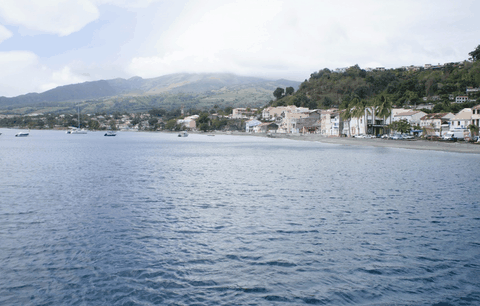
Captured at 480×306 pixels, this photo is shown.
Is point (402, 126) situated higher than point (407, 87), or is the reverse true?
point (407, 87)

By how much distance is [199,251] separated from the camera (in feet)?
44.5

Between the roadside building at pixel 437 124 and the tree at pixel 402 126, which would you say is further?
the tree at pixel 402 126

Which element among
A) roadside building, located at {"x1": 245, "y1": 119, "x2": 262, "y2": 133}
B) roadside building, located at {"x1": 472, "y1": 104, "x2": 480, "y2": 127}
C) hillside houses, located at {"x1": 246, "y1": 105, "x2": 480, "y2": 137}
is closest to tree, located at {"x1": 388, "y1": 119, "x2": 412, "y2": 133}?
hillside houses, located at {"x1": 246, "y1": 105, "x2": 480, "y2": 137}

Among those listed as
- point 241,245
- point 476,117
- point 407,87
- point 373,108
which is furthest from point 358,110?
point 241,245

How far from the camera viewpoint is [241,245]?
14.2 m

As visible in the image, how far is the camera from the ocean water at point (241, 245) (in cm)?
1038

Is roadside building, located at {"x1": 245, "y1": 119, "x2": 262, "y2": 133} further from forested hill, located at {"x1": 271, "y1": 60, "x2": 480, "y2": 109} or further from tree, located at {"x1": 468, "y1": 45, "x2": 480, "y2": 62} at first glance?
tree, located at {"x1": 468, "y1": 45, "x2": 480, "y2": 62}

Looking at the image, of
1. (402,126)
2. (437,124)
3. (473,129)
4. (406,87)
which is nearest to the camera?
(473,129)

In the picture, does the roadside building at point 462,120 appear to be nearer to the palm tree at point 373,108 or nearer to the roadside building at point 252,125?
the palm tree at point 373,108

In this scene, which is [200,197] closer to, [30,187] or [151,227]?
[151,227]

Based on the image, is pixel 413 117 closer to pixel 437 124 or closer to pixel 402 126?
→ pixel 437 124

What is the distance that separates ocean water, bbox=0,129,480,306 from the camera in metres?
10.4

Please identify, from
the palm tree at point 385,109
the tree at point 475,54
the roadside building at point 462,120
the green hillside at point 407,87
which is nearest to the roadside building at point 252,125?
the green hillside at point 407,87

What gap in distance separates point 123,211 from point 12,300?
33.1ft
